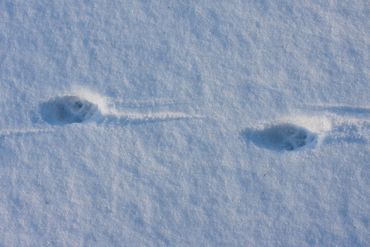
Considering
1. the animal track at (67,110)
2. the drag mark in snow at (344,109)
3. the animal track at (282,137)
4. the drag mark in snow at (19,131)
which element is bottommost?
the animal track at (282,137)

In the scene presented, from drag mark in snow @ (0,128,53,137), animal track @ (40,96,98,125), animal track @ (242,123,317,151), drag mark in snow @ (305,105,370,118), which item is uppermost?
animal track @ (40,96,98,125)

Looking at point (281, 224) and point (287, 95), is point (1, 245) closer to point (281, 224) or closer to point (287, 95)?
point (281, 224)

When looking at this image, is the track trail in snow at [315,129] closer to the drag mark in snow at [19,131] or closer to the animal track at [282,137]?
the animal track at [282,137]

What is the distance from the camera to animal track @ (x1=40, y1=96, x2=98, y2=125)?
1895 mm

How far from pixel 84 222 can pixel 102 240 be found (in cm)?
12

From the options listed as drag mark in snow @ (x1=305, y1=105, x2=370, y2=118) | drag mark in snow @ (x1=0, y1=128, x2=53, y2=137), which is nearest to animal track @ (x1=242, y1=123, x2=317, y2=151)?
drag mark in snow @ (x1=305, y1=105, x2=370, y2=118)

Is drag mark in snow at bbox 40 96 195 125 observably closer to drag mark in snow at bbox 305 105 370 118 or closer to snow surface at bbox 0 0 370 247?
snow surface at bbox 0 0 370 247

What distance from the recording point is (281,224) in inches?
71.9

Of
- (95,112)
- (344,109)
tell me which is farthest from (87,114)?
(344,109)

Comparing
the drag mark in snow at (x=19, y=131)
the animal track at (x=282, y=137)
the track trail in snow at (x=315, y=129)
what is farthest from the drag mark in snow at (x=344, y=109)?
the drag mark in snow at (x=19, y=131)

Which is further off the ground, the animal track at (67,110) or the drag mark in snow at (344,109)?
the animal track at (67,110)

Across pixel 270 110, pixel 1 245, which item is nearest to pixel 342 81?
pixel 270 110

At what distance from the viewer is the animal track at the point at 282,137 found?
1.87m

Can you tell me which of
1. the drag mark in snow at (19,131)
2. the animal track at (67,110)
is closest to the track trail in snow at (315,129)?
the animal track at (67,110)
